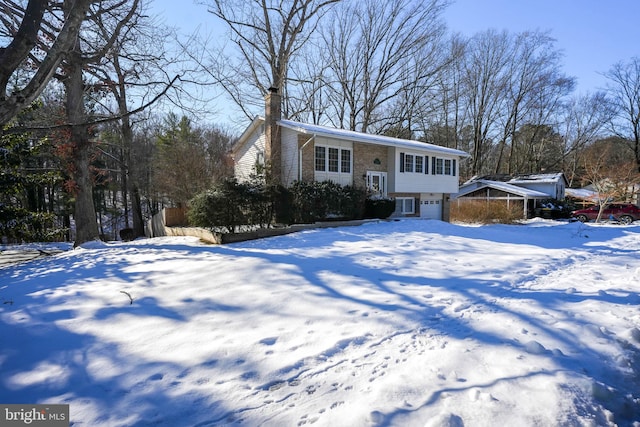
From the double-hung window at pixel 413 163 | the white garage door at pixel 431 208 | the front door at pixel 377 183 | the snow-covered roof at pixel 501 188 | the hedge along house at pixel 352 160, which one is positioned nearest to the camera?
the hedge along house at pixel 352 160

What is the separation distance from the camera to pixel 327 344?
10.8 ft

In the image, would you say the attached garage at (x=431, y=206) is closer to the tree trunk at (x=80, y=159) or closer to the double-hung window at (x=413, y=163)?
the double-hung window at (x=413, y=163)

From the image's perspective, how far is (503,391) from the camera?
249 centimetres

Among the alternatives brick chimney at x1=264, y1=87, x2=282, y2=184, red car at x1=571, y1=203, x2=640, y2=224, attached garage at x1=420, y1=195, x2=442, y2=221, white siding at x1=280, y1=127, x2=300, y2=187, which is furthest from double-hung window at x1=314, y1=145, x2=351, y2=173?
red car at x1=571, y1=203, x2=640, y2=224

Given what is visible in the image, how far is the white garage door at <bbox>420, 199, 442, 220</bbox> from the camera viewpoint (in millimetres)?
19484

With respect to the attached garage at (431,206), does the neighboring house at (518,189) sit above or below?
above

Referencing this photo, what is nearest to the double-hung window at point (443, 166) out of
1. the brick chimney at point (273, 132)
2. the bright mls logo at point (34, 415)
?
the brick chimney at point (273, 132)

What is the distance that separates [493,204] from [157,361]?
22.6 meters

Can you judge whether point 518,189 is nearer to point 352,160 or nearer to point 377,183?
point 377,183

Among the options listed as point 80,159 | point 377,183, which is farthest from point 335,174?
point 80,159

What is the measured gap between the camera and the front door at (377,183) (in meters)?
16.6

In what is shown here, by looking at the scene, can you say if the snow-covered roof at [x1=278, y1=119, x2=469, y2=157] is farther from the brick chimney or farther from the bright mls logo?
the bright mls logo

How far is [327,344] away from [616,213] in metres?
28.3

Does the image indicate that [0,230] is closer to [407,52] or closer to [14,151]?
[14,151]
